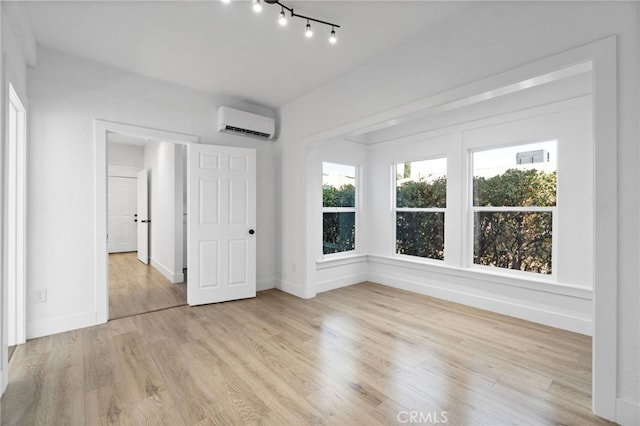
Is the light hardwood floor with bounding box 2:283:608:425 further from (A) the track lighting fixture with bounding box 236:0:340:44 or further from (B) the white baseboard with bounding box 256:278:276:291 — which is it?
(A) the track lighting fixture with bounding box 236:0:340:44

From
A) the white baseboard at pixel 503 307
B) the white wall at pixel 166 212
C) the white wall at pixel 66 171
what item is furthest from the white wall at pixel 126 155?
the white baseboard at pixel 503 307

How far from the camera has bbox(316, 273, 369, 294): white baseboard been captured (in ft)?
14.1

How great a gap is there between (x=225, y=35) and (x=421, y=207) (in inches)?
131

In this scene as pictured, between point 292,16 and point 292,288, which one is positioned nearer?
point 292,16

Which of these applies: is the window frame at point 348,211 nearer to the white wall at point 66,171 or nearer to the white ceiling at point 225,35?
the white ceiling at point 225,35

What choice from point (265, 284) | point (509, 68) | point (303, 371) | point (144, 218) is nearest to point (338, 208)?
point (265, 284)

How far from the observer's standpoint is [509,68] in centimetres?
209

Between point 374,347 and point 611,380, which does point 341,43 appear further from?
point 611,380

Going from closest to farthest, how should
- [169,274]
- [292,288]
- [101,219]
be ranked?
[101,219], [292,288], [169,274]

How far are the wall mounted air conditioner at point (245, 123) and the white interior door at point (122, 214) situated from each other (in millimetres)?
5278

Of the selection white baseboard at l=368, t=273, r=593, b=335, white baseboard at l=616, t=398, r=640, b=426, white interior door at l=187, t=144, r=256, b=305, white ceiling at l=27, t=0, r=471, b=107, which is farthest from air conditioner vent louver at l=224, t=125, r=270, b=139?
white baseboard at l=616, t=398, r=640, b=426

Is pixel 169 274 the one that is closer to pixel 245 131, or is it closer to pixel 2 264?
pixel 245 131

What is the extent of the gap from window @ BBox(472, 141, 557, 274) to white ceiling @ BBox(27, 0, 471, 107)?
1900 millimetres

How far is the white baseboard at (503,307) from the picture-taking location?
2.86 meters
